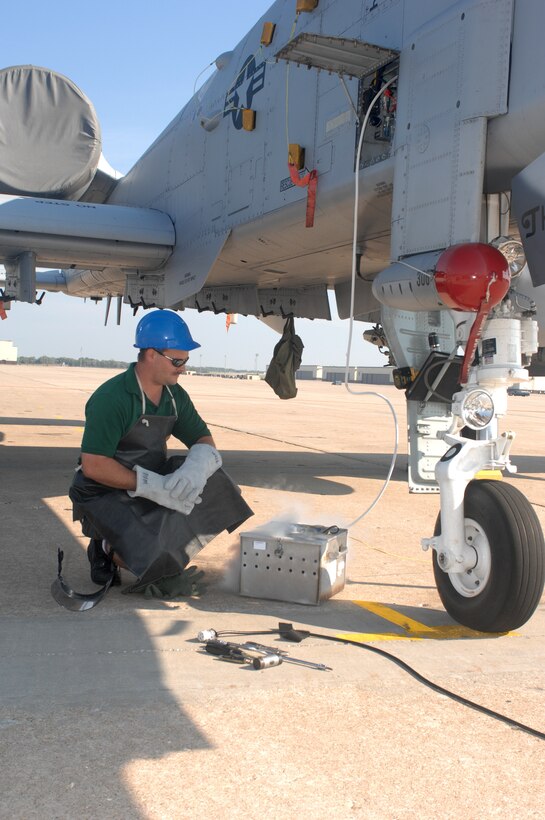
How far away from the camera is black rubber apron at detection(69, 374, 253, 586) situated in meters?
4.23

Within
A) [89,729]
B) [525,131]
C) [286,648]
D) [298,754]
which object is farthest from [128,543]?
[525,131]

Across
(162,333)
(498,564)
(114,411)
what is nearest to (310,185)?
(162,333)

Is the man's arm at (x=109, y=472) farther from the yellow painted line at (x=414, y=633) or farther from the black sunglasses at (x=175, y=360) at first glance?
the yellow painted line at (x=414, y=633)

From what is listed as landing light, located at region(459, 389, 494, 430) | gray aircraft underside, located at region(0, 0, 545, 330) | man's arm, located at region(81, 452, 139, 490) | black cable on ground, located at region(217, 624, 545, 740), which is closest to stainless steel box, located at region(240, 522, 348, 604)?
black cable on ground, located at region(217, 624, 545, 740)

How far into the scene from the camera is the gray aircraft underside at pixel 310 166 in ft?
15.6

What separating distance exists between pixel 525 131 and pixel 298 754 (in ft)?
12.6

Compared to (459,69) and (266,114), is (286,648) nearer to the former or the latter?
(459,69)

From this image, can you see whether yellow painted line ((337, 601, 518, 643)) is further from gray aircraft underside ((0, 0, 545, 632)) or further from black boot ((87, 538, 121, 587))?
black boot ((87, 538, 121, 587))

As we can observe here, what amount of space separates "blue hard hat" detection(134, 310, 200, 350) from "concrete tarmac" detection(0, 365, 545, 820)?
138 cm

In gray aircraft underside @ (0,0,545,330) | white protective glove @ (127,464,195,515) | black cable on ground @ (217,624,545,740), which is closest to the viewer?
black cable on ground @ (217,624,545,740)

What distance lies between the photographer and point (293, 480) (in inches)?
368

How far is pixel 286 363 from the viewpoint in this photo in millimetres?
11836

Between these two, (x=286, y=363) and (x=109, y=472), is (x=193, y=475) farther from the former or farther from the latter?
(x=286, y=363)

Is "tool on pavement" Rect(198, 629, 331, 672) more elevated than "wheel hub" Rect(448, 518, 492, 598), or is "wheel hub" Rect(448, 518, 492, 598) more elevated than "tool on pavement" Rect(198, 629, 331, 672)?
"wheel hub" Rect(448, 518, 492, 598)
